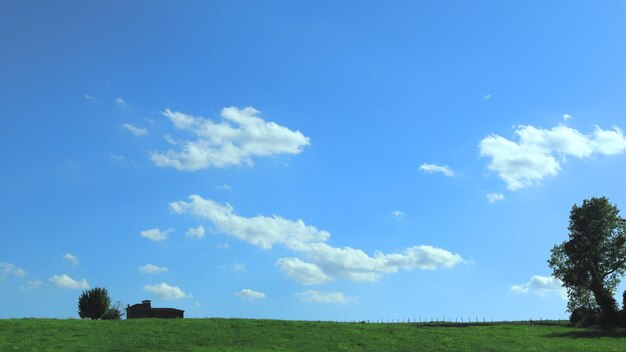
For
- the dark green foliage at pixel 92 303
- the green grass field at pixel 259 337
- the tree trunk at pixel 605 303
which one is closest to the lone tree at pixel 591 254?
the tree trunk at pixel 605 303

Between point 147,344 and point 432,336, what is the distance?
2946 cm

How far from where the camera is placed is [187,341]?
186 feet

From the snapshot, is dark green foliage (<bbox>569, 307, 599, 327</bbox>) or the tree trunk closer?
the tree trunk

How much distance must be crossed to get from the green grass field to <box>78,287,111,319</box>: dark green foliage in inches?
1164

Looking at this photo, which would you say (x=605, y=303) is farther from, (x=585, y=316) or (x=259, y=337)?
(x=259, y=337)

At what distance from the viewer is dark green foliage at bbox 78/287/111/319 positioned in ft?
315

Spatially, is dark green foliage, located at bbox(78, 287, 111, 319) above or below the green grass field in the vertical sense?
above

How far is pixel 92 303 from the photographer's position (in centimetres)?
9594

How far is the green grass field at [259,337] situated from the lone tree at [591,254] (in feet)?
68.6

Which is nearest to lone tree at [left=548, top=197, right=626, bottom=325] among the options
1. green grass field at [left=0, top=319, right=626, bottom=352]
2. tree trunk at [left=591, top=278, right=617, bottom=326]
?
tree trunk at [left=591, top=278, right=617, bottom=326]

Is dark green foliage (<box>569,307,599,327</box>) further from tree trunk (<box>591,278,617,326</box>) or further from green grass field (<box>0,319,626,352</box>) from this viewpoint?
green grass field (<box>0,319,626,352</box>)

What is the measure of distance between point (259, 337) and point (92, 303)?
4629 centimetres

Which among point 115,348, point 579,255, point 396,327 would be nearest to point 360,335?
point 396,327

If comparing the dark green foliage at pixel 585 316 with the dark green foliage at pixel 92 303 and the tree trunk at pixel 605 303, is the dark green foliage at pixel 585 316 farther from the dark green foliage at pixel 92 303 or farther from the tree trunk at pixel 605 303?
the dark green foliage at pixel 92 303
